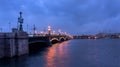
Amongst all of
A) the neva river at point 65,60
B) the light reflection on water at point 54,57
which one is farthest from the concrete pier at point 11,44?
the light reflection on water at point 54,57

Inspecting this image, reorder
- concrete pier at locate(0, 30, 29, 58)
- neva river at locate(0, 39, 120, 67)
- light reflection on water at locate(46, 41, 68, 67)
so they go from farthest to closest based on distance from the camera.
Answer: concrete pier at locate(0, 30, 29, 58), light reflection on water at locate(46, 41, 68, 67), neva river at locate(0, 39, 120, 67)

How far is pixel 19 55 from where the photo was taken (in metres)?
71.8

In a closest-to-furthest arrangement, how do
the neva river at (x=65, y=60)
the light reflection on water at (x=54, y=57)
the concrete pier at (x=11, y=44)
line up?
the neva river at (x=65, y=60) → the light reflection on water at (x=54, y=57) → the concrete pier at (x=11, y=44)

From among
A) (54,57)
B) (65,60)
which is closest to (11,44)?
(54,57)

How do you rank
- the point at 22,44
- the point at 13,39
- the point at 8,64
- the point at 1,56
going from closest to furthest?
the point at 8,64, the point at 1,56, the point at 13,39, the point at 22,44

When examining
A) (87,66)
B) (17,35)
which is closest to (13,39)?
(17,35)

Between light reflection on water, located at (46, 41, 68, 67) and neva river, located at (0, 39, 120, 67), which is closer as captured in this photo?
neva river, located at (0, 39, 120, 67)

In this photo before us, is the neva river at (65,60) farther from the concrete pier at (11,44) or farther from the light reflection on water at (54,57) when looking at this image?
the concrete pier at (11,44)

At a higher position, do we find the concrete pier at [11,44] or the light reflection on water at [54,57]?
the concrete pier at [11,44]

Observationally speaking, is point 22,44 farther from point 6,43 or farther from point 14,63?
point 14,63

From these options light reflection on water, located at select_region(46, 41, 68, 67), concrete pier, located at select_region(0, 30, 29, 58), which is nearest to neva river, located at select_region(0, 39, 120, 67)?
light reflection on water, located at select_region(46, 41, 68, 67)

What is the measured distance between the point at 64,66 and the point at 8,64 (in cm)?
1164

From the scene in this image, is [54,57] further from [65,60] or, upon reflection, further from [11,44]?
[11,44]

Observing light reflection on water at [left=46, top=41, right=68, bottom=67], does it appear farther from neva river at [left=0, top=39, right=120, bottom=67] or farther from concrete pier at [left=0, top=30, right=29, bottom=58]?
concrete pier at [left=0, top=30, right=29, bottom=58]
